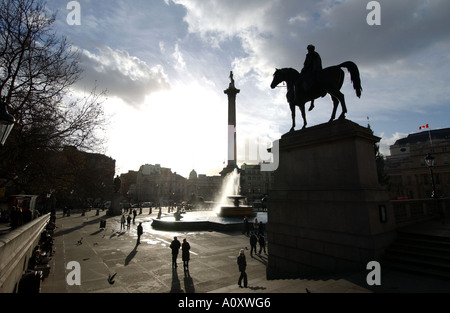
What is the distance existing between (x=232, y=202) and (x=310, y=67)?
3479 cm

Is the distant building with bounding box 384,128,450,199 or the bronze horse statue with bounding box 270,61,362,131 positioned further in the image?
the distant building with bounding box 384,128,450,199

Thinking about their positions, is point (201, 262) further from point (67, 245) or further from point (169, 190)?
point (169, 190)

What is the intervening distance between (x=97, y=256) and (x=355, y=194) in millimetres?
13771

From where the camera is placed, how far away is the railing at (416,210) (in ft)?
31.9

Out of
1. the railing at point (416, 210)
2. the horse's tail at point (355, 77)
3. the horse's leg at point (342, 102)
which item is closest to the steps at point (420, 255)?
the railing at point (416, 210)

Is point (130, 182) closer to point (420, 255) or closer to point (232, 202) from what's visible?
point (232, 202)

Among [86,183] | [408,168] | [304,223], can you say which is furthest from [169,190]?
[304,223]

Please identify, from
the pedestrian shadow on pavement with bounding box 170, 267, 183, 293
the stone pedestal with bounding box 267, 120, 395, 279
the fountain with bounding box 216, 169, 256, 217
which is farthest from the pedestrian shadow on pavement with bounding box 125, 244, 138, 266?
the fountain with bounding box 216, 169, 256, 217

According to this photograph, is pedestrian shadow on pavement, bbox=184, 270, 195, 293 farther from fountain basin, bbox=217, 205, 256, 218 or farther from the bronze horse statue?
fountain basin, bbox=217, 205, 256, 218

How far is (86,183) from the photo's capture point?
13.9 m

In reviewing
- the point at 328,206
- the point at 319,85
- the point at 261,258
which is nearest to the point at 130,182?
the point at 261,258

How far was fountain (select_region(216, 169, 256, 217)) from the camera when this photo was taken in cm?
2970

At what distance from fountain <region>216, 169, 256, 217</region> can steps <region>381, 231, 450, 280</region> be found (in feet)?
74.6

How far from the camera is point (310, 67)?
382 inches
